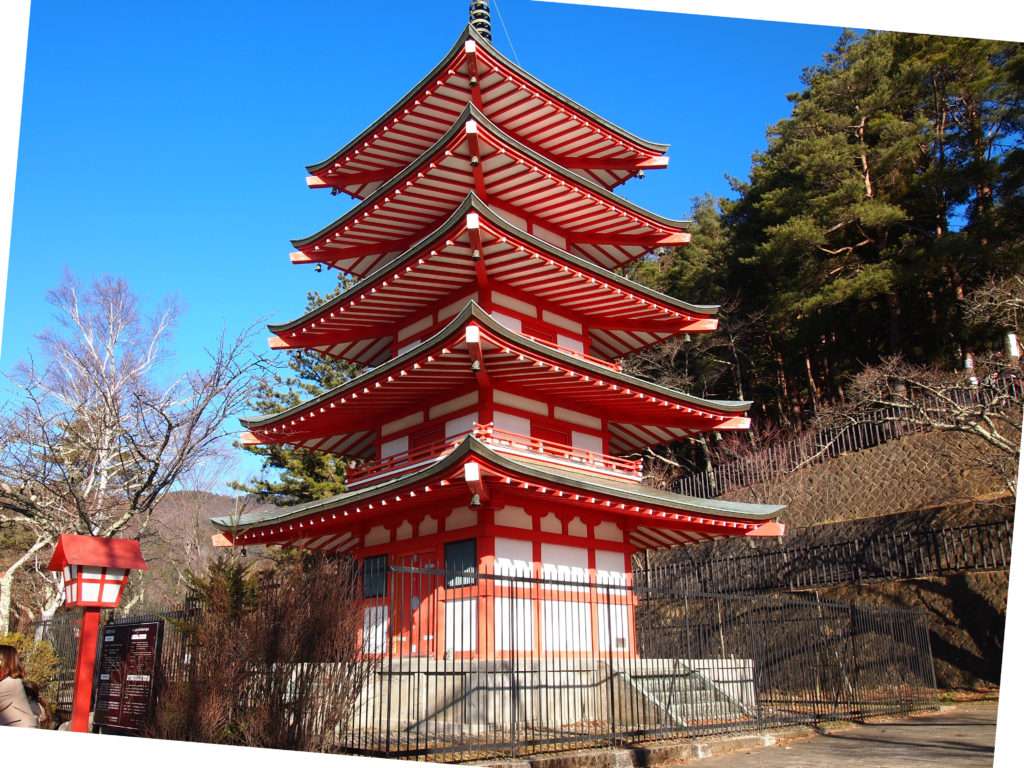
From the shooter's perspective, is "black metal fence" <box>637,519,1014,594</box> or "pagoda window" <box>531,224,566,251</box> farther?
"black metal fence" <box>637,519,1014,594</box>

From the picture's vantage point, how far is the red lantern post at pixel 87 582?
9.88 metres

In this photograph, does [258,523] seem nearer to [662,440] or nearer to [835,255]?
[662,440]

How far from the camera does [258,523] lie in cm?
1673

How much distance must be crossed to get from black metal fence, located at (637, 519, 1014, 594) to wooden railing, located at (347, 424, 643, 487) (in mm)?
4685

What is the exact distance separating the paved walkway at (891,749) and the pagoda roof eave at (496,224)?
9590 millimetres

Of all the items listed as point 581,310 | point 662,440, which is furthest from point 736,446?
point 581,310

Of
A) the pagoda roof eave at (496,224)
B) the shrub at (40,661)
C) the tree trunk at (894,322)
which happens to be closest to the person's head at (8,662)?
the shrub at (40,661)

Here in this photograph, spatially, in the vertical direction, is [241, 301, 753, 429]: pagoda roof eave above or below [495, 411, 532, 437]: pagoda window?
above

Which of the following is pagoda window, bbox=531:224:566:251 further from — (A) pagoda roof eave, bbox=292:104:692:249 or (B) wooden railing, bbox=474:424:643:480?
(B) wooden railing, bbox=474:424:643:480

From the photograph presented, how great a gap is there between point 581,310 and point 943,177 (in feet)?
76.3

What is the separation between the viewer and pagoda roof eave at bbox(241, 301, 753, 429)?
13.6 metres

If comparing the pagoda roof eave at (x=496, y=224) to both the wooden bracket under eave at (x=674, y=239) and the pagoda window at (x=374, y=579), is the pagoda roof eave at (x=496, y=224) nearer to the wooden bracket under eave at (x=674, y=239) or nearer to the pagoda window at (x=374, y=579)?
the wooden bracket under eave at (x=674, y=239)

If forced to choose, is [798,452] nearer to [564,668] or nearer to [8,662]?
[564,668]

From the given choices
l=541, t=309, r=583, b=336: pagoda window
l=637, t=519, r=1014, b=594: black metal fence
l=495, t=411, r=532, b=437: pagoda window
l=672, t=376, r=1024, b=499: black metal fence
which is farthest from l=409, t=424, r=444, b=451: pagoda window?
l=672, t=376, r=1024, b=499: black metal fence
